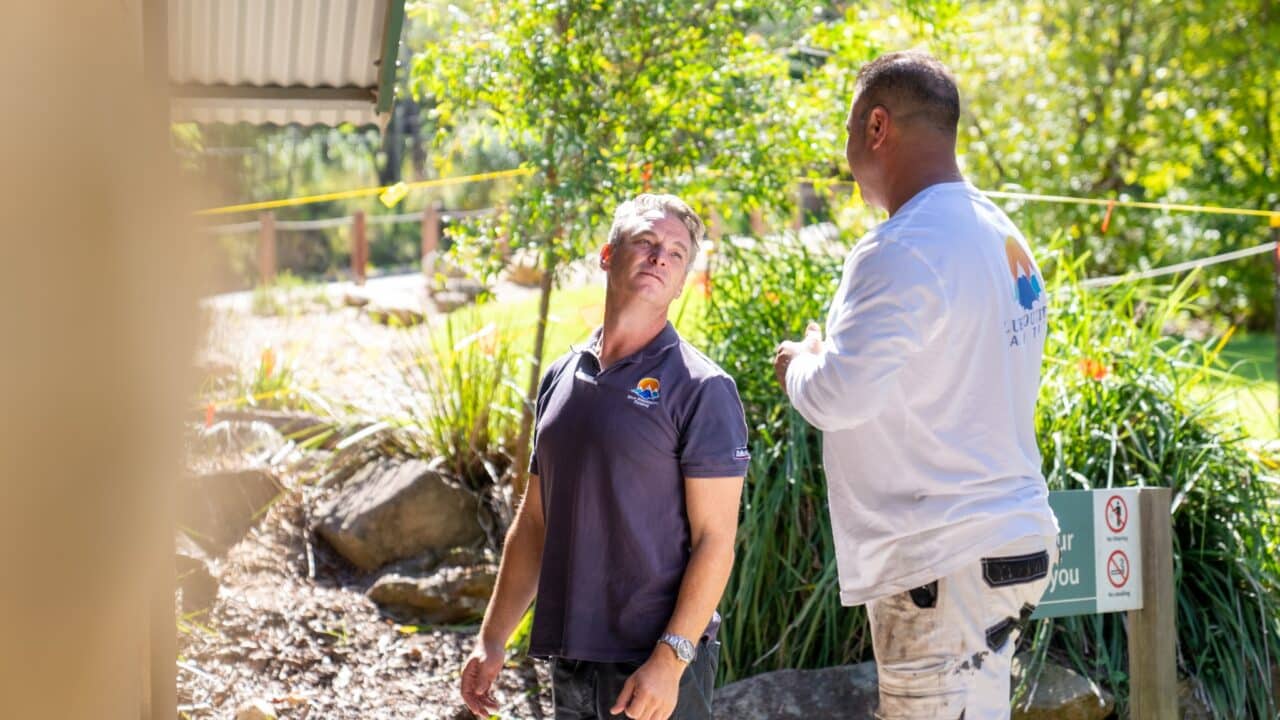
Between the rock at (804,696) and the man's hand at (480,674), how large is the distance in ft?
4.91

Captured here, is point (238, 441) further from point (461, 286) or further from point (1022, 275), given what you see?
point (461, 286)

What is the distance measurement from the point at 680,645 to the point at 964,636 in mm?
588

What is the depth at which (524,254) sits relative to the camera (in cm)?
A: 554

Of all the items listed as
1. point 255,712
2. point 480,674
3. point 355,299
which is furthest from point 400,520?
point 355,299

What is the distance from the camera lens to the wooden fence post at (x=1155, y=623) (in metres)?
3.61

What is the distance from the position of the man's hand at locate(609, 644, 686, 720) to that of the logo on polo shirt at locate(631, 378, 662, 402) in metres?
0.49

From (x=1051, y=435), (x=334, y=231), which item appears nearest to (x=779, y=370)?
(x=1051, y=435)

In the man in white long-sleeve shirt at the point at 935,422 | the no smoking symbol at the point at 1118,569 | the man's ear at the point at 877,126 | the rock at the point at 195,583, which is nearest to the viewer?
the man in white long-sleeve shirt at the point at 935,422

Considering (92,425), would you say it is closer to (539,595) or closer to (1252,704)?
(539,595)

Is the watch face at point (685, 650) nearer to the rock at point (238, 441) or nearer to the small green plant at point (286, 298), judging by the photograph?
the rock at point (238, 441)

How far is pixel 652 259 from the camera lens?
2.71 m

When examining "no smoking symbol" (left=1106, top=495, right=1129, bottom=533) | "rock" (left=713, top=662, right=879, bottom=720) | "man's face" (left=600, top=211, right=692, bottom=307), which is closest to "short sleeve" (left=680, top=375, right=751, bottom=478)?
"man's face" (left=600, top=211, right=692, bottom=307)

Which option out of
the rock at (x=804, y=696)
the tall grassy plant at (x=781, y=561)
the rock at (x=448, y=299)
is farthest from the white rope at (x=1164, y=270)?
the rock at (x=448, y=299)

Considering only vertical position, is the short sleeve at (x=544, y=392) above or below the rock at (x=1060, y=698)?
above
